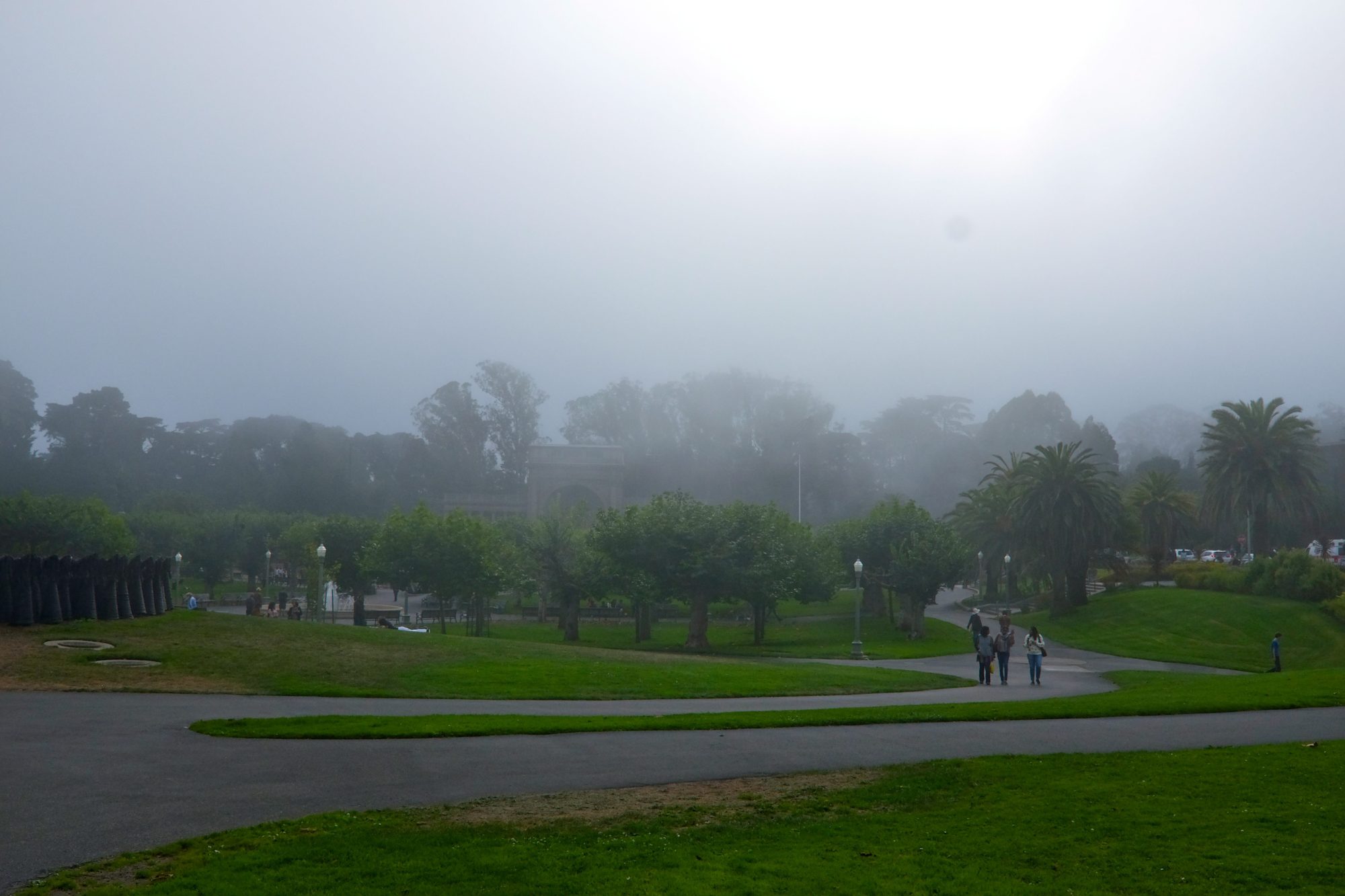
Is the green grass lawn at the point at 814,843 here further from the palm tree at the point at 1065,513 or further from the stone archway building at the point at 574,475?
the stone archway building at the point at 574,475

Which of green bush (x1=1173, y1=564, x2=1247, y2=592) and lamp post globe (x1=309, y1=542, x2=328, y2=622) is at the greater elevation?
lamp post globe (x1=309, y1=542, x2=328, y2=622)

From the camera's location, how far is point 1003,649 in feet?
98.8

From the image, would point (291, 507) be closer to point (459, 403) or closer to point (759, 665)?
point (459, 403)

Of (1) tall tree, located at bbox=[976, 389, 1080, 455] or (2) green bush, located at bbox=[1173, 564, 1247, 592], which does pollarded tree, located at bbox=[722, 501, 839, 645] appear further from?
(1) tall tree, located at bbox=[976, 389, 1080, 455]

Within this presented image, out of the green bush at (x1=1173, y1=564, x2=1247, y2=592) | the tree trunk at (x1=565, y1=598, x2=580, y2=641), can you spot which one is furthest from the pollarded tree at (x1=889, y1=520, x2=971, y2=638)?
the tree trunk at (x1=565, y1=598, x2=580, y2=641)

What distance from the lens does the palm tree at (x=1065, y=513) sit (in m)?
63.9

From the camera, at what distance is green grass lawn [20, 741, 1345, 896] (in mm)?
8133

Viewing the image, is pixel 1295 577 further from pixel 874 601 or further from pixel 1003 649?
pixel 1003 649

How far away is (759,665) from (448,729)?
17944mm

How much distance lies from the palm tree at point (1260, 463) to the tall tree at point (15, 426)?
10123cm

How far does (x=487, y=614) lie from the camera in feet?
197

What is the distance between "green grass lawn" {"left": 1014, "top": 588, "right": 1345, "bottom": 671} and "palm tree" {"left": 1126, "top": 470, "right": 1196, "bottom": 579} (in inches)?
331

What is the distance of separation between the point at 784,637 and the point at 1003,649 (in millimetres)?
29866

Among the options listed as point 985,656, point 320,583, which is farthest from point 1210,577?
point 320,583
